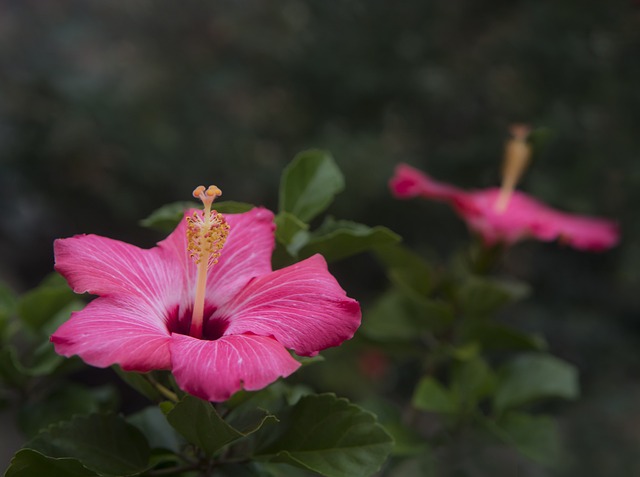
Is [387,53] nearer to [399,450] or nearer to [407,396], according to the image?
[407,396]

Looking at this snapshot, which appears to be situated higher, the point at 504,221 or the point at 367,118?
the point at 367,118

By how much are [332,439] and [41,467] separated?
217 millimetres

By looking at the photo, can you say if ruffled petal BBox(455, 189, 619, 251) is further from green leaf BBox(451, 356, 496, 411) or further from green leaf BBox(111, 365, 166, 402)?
green leaf BBox(111, 365, 166, 402)

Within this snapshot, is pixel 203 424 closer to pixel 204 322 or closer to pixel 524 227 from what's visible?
pixel 204 322

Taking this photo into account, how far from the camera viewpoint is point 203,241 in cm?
56

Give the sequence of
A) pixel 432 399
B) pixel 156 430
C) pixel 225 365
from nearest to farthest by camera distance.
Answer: pixel 225 365, pixel 156 430, pixel 432 399

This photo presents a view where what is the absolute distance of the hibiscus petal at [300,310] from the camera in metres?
0.50

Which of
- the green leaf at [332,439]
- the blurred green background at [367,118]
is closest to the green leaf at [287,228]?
the green leaf at [332,439]

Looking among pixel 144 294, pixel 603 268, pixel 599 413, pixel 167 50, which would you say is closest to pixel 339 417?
pixel 144 294

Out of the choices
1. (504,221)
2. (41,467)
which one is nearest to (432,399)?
(504,221)

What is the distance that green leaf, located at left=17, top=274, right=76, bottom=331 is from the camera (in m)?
0.71

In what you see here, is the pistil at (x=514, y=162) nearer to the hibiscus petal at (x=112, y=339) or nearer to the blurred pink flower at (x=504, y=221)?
the blurred pink flower at (x=504, y=221)

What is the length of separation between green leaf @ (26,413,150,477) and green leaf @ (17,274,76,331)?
0.57 ft

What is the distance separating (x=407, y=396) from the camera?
180 cm
